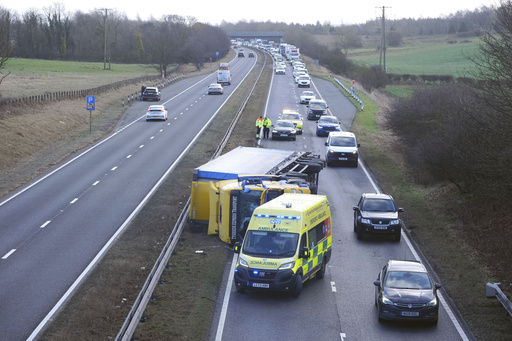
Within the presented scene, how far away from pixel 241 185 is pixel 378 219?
200 inches

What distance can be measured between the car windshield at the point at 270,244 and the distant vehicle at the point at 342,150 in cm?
2031

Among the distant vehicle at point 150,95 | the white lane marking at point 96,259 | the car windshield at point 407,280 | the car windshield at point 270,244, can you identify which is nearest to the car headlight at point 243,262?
the car windshield at point 270,244

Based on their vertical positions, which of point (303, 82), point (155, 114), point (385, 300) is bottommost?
point (385, 300)

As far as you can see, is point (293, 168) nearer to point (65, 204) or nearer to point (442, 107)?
point (65, 204)

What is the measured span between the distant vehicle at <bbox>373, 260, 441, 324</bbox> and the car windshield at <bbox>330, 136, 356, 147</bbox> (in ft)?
72.6

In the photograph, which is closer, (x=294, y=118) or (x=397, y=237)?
(x=397, y=237)

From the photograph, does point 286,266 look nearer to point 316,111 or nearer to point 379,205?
point 379,205

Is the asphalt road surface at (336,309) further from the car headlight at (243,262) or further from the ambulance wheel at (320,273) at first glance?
the car headlight at (243,262)

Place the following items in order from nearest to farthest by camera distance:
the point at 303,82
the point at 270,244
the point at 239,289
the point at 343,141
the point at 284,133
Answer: the point at 239,289, the point at 270,244, the point at 343,141, the point at 284,133, the point at 303,82

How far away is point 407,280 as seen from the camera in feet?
58.5

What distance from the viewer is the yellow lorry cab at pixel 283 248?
1866 centimetres

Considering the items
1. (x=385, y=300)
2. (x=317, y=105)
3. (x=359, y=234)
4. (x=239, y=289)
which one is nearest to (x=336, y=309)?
(x=385, y=300)

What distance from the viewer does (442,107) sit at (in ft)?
123

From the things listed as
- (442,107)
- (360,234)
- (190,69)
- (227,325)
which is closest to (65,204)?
(360,234)
